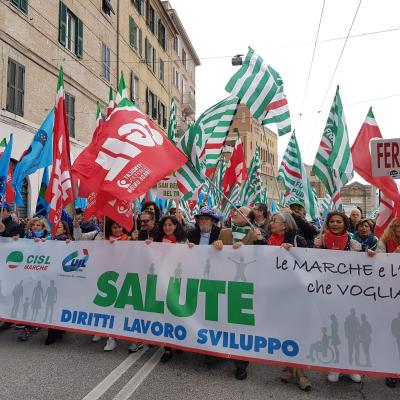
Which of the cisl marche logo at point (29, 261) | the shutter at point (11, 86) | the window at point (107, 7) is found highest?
the window at point (107, 7)

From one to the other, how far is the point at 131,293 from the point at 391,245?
291 centimetres

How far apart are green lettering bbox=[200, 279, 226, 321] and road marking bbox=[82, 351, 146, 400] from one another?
3.11 ft

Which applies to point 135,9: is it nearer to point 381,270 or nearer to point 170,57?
point 170,57

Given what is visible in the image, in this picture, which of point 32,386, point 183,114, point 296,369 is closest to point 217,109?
point 296,369

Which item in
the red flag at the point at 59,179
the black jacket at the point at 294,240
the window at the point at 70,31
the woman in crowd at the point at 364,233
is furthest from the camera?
the window at the point at 70,31

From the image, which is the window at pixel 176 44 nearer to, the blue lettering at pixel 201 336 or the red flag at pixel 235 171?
the red flag at pixel 235 171

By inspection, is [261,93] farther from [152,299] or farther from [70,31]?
[70,31]

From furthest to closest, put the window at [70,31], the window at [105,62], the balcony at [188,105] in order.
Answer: the balcony at [188,105] < the window at [105,62] < the window at [70,31]

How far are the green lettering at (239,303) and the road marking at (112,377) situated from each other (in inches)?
Answer: 45.6

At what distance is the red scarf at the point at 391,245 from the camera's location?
14.0 feet

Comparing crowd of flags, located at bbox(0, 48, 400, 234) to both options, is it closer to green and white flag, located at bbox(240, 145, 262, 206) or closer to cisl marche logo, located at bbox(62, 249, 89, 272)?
cisl marche logo, located at bbox(62, 249, 89, 272)

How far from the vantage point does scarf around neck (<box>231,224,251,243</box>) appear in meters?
4.96

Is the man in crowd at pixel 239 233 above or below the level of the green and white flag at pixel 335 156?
below

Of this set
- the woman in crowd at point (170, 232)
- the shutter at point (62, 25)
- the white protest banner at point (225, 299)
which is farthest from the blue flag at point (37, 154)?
the shutter at point (62, 25)
